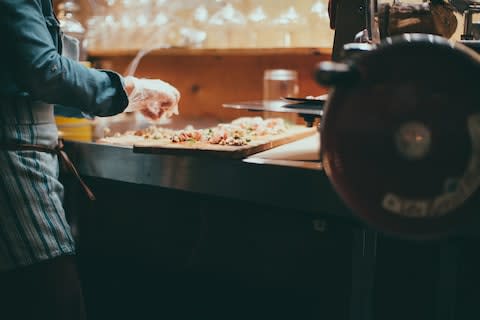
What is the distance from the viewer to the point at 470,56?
84 centimetres

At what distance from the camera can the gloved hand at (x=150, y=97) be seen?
59.9 inches

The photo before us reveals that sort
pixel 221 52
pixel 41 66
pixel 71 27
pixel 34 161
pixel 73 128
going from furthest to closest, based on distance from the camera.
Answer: pixel 221 52 < pixel 71 27 < pixel 73 128 < pixel 34 161 < pixel 41 66

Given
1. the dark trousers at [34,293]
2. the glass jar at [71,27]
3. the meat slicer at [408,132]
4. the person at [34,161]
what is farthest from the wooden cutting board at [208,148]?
the glass jar at [71,27]

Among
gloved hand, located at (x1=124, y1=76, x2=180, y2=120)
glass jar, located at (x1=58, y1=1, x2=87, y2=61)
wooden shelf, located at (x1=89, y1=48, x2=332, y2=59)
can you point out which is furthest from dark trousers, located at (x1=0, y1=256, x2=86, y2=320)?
wooden shelf, located at (x1=89, y1=48, x2=332, y2=59)

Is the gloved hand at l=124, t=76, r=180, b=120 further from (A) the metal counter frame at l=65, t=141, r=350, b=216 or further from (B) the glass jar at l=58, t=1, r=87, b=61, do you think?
(B) the glass jar at l=58, t=1, r=87, b=61

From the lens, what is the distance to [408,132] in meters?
0.84

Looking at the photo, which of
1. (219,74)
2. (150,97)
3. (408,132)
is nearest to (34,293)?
(150,97)

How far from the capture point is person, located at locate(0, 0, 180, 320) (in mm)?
1187

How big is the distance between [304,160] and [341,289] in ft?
1.17

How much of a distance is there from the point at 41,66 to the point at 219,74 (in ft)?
5.84

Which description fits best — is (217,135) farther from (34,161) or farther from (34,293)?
(34,293)

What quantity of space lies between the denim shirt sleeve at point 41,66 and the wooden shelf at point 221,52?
1.22m

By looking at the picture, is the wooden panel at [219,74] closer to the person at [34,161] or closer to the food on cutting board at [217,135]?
the food on cutting board at [217,135]

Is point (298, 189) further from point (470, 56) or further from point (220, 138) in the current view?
point (470, 56)
